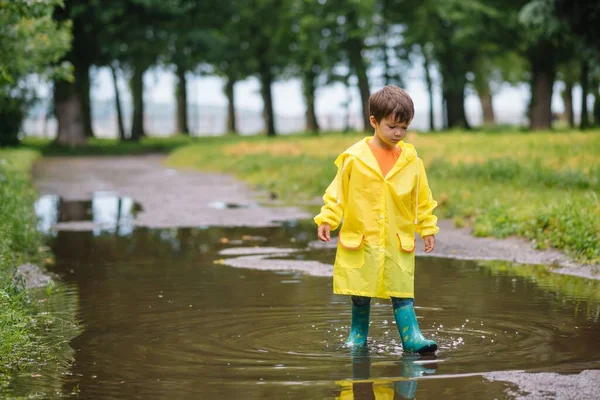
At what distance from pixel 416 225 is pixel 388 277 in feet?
1.44

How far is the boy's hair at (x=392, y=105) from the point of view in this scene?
6.17 m

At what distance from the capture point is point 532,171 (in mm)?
17453

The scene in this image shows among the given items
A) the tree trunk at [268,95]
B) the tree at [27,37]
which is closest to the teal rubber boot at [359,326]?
the tree at [27,37]

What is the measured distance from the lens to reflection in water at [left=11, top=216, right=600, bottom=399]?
5453mm

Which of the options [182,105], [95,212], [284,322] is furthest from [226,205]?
[182,105]

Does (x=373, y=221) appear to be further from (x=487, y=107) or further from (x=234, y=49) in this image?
(x=487, y=107)

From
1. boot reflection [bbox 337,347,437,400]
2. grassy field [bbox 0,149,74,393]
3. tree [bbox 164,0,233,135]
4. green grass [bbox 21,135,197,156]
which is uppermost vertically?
tree [bbox 164,0,233,135]

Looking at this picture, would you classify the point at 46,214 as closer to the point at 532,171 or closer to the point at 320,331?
the point at 532,171

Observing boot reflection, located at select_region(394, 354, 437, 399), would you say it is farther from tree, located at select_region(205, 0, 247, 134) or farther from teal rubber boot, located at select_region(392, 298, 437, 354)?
tree, located at select_region(205, 0, 247, 134)

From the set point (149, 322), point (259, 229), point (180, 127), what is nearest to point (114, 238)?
point (259, 229)

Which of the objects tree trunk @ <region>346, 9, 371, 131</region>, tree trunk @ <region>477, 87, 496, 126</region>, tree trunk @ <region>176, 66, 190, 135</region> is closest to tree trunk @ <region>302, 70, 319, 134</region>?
tree trunk @ <region>346, 9, 371, 131</region>

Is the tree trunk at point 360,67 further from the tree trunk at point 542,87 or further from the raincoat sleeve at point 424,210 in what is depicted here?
the raincoat sleeve at point 424,210

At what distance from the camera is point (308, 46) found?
5209 centimetres

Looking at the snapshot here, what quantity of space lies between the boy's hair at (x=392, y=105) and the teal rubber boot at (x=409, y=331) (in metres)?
1.05
